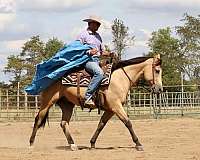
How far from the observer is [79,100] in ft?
33.7

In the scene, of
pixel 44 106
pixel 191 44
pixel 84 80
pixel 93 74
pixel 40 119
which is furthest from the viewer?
pixel 191 44

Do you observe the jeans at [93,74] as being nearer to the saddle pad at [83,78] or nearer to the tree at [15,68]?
the saddle pad at [83,78]

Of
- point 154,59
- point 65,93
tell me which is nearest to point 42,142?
point 65,93

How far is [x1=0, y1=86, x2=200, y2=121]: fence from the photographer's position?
958 inches

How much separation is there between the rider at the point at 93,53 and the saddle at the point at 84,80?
10 cm

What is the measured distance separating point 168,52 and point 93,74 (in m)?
48.1

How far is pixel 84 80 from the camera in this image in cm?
1022

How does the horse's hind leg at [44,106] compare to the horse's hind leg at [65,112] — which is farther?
the horse's hind leg at [65,112]

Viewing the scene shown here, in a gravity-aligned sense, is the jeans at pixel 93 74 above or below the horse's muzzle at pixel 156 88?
above

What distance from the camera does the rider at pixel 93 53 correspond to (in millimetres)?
9966

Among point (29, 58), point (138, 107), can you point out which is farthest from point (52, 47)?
point (138, 107)

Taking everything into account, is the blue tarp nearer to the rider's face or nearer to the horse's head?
the rider's face

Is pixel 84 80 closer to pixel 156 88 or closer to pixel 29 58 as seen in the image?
pixel 156 88

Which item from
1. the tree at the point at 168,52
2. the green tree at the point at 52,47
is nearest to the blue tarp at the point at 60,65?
the tree at the point at 168,52
